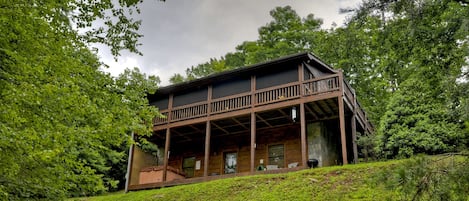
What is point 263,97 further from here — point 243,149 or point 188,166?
point 188,166

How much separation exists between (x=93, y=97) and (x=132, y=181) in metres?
11.2

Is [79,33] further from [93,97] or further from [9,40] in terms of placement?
[9,40]

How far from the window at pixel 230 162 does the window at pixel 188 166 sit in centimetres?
183

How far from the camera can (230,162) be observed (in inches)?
757

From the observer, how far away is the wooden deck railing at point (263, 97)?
1559cm

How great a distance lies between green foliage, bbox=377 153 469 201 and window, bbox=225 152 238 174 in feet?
48.5

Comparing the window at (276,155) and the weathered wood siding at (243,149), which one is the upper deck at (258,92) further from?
the window at (276,155)

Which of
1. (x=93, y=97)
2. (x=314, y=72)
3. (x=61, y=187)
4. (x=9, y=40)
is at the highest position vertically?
(x=314, y=72)

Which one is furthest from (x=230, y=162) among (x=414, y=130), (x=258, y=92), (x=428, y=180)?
→ (x=428, y=180)

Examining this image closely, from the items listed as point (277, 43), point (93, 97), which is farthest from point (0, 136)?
point (277, 43)

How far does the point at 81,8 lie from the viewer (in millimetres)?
Result: 8227

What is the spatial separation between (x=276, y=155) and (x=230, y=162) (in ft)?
7.81

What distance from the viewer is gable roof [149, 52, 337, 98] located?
1630 centimetres

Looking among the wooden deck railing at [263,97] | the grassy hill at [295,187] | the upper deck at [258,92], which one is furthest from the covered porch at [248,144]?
the grassy hill at [295,187]
